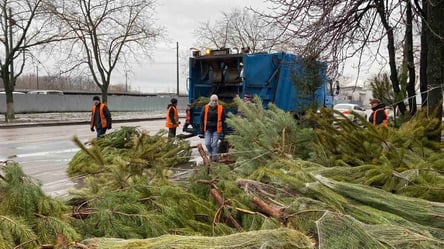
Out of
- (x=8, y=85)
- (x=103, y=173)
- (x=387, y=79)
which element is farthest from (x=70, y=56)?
(x=103, y=173)

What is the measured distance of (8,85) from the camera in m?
22.1

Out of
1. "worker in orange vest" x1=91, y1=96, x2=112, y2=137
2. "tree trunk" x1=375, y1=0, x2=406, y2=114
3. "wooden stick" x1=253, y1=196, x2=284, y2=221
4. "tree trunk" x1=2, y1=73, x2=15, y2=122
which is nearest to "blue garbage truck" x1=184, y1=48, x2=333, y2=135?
"tree trunk" x1=375, y1=0, x2=406, y2=114

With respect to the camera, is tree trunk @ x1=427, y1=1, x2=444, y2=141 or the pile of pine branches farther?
tree trunk @ x1=427, y1=1, x2=444, y2=141

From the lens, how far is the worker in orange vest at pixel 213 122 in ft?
29.8

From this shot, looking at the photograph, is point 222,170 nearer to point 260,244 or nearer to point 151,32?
point 260,244

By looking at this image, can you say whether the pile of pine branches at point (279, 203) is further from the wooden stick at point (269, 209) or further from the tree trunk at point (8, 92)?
the tree trunk at point (8, 92)

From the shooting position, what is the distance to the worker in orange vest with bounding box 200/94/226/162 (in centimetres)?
909

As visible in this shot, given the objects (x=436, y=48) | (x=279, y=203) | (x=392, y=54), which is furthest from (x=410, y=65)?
(x=279, y=203)

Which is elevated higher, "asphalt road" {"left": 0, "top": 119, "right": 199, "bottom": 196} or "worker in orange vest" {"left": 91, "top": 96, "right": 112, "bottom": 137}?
"worker in orange vest" {"left": 91, "top": 96, "right": 112, "bottom": 137}

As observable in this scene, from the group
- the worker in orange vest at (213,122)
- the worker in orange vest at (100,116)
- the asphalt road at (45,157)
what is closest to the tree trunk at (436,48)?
the worker in orange vest at (213,122)

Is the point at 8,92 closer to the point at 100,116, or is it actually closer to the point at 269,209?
the point at 100,116

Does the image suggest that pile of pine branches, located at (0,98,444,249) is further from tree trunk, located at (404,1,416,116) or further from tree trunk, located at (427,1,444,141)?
tree trunk, located at (404,1,416,116)

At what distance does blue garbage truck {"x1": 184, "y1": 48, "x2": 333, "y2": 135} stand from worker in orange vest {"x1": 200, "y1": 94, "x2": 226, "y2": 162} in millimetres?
1268

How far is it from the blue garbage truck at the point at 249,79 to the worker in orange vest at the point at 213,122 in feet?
4.16
